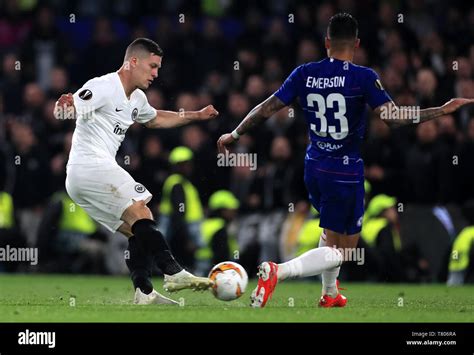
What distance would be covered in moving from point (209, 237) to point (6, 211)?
9.27ft

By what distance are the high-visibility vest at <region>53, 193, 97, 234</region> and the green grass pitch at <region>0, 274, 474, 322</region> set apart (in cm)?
203

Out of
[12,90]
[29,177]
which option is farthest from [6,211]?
[12,90]

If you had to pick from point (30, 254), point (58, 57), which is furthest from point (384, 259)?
point (58, 57)

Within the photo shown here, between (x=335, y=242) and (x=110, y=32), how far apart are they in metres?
9.20

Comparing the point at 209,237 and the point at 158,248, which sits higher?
the point at 158,248

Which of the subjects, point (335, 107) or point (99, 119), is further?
point (99, 119)

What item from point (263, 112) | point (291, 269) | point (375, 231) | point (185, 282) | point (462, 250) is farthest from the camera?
point (375, 231)

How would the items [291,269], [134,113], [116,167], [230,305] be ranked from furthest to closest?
1. [134,113]
2. [230,305]
3. [116,167]
4. [291,269]

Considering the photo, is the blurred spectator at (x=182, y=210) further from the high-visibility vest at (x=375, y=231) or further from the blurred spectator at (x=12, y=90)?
the blurred spectator at (x=12, y=90)

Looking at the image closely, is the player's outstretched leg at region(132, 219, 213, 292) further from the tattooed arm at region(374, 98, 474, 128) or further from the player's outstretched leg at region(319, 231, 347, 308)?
the tattooed arm at region(374, 98, 474, 128)

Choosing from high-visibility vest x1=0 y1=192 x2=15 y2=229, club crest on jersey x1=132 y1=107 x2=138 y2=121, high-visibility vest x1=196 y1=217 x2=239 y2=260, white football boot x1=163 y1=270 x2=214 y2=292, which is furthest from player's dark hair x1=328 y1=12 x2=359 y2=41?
high-visibility vest x1=0 y1=192 x2=15 y2=229

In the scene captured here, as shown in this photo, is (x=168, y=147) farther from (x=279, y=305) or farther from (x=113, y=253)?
(x=279, y=305)

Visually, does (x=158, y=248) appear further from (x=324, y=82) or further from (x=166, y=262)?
(x=324, y=82)

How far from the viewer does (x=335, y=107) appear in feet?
31.8
